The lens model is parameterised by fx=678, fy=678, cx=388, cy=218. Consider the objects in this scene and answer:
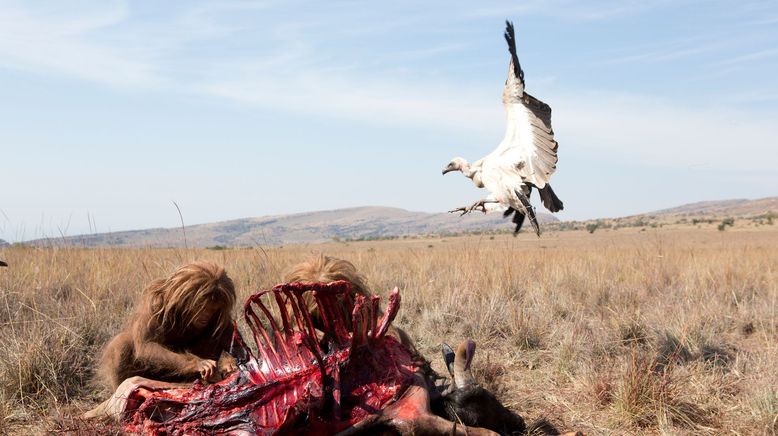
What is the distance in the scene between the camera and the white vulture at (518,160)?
18.5 feet

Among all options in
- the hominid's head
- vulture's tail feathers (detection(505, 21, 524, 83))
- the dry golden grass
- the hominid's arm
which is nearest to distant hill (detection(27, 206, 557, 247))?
the dry golden grass

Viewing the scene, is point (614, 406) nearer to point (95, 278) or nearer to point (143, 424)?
point (143, 424)

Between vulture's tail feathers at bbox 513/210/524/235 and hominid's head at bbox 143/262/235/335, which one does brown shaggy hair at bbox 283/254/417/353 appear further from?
vulture's tail feathers at bbox 513/210/524/235

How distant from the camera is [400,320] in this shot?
6242 millimetres

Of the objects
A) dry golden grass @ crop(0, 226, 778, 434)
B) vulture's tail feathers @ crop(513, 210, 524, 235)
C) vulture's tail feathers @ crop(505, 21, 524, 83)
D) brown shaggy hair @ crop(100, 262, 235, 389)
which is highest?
vulture's tail feathers @ crop(505, 21, 524, 83)

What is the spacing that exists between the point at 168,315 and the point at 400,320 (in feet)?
10.3

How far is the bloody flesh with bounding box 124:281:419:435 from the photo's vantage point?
282 centimetres

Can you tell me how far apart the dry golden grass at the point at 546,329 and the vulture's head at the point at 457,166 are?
1.14 meters

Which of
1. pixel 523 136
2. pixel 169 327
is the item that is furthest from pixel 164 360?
pixel 523 136

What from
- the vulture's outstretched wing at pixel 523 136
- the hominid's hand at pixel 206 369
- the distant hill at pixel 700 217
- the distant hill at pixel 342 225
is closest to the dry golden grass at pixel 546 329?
the hominid's hand at pixel 206 369

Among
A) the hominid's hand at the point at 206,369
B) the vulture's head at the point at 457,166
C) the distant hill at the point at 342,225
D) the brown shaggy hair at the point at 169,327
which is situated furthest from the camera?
the distant hill at the point at 342,225

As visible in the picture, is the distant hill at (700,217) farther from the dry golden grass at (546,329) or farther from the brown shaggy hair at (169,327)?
the brown shaggy hair at (169,327)

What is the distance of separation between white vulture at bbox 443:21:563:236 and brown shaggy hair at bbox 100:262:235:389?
2.58 m

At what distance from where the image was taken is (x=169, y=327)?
3.44 meters
